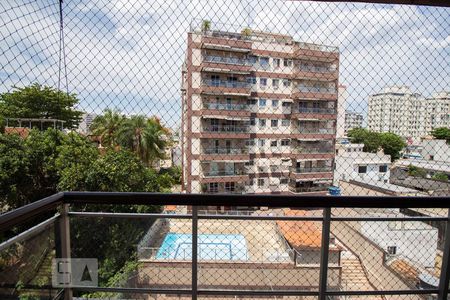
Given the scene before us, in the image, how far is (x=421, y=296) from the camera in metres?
1.64

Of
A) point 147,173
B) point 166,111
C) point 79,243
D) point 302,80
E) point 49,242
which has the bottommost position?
point 147,173

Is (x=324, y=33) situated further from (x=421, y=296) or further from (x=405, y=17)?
(x=421, y=296)

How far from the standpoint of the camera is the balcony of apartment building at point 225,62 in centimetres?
297

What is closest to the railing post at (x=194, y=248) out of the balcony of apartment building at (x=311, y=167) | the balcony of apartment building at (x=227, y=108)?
the balcony of apartment building at (x=227, y=108)

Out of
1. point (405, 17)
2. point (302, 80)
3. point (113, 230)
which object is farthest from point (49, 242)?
point (405, 17)

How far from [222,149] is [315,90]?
5.46 feet

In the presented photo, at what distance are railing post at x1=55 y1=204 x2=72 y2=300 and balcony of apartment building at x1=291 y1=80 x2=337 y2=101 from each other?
183cm

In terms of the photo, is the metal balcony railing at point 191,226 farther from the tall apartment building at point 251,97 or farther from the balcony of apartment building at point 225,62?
the balcony of apartment building at point 225,62

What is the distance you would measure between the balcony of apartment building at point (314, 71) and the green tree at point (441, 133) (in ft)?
3.30

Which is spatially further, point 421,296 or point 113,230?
point 113,230

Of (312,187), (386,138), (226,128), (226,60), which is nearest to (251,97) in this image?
(226,128)

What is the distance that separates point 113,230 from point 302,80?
1.78m

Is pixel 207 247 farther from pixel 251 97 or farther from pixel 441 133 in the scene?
pixel 251 97

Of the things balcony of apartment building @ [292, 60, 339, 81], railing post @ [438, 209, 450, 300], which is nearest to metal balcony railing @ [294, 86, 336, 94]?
balcony of apartment building @ [292, 60, 339, 81]
